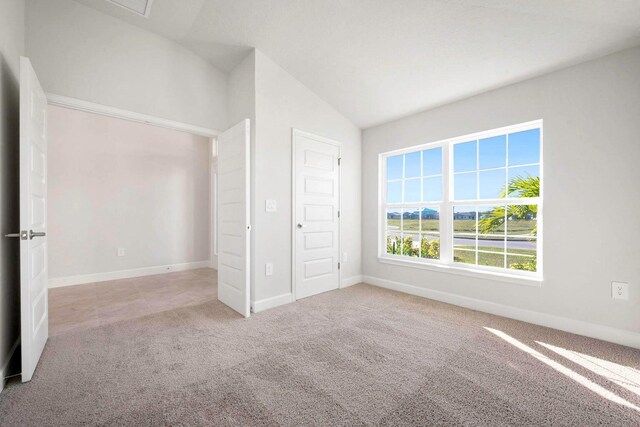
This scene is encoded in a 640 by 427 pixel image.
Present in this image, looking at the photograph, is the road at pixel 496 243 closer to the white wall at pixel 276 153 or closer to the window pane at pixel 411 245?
the window pane at pixel 411 245

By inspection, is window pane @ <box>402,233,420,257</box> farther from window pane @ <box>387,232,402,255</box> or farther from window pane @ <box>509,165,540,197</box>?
window pane @ <box>509,165,540,197</box>

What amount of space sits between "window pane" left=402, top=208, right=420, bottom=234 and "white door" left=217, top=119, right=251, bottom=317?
2.15 metres

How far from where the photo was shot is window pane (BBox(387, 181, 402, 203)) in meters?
3.76

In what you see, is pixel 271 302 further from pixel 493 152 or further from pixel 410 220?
pixel 493 152

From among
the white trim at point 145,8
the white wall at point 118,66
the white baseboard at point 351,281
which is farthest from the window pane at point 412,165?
the white trim at point 145,8

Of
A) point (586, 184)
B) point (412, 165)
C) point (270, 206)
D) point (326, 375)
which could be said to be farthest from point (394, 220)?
point (326, 375)

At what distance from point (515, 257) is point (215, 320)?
3184 millimetres

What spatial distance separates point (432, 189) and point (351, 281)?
5.73 ft

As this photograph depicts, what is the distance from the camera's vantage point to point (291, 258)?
10.5 ft

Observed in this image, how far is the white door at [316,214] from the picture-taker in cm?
327

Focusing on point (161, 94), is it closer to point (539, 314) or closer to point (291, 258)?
point (291, 258)

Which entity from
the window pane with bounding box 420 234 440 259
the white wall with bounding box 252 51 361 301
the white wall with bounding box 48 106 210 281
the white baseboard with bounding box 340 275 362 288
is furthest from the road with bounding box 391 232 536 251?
the white wall with bounding box 48 106 210 281

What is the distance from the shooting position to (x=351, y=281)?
12.9ft

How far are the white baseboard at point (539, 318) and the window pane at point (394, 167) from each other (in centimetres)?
155
